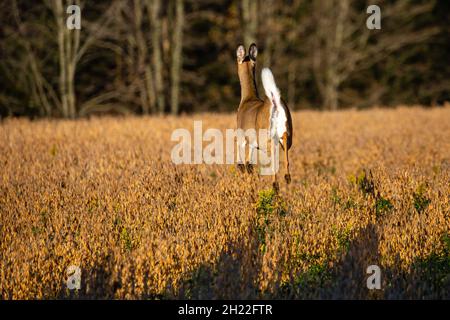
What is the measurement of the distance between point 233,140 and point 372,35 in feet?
86.7

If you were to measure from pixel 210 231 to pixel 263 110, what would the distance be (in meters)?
2.13

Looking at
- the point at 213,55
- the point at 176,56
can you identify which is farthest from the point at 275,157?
the point at 213,55

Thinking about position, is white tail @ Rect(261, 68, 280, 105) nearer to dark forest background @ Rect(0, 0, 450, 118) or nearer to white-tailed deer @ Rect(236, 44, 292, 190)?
white-tailed deer @ Rect(236, 44, 292, 190)

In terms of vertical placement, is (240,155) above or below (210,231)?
above

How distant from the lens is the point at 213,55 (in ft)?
108

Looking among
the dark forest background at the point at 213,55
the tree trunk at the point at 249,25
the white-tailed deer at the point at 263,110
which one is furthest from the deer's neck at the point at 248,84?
the tree trunk at the point at 249,25

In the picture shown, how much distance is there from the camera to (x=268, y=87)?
22.2 feet

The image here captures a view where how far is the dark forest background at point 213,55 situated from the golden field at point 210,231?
45.3 ft

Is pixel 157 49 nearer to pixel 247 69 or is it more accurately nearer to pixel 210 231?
pixel 247 69

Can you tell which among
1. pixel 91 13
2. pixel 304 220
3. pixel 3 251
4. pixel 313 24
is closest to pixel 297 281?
pixel 304 220

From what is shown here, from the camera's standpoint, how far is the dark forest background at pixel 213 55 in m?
23.2

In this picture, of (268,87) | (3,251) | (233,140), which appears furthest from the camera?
(233,140)

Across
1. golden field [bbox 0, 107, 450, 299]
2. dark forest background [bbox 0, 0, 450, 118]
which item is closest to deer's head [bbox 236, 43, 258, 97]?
golden field [bbox 0, 107, 450, 299]
